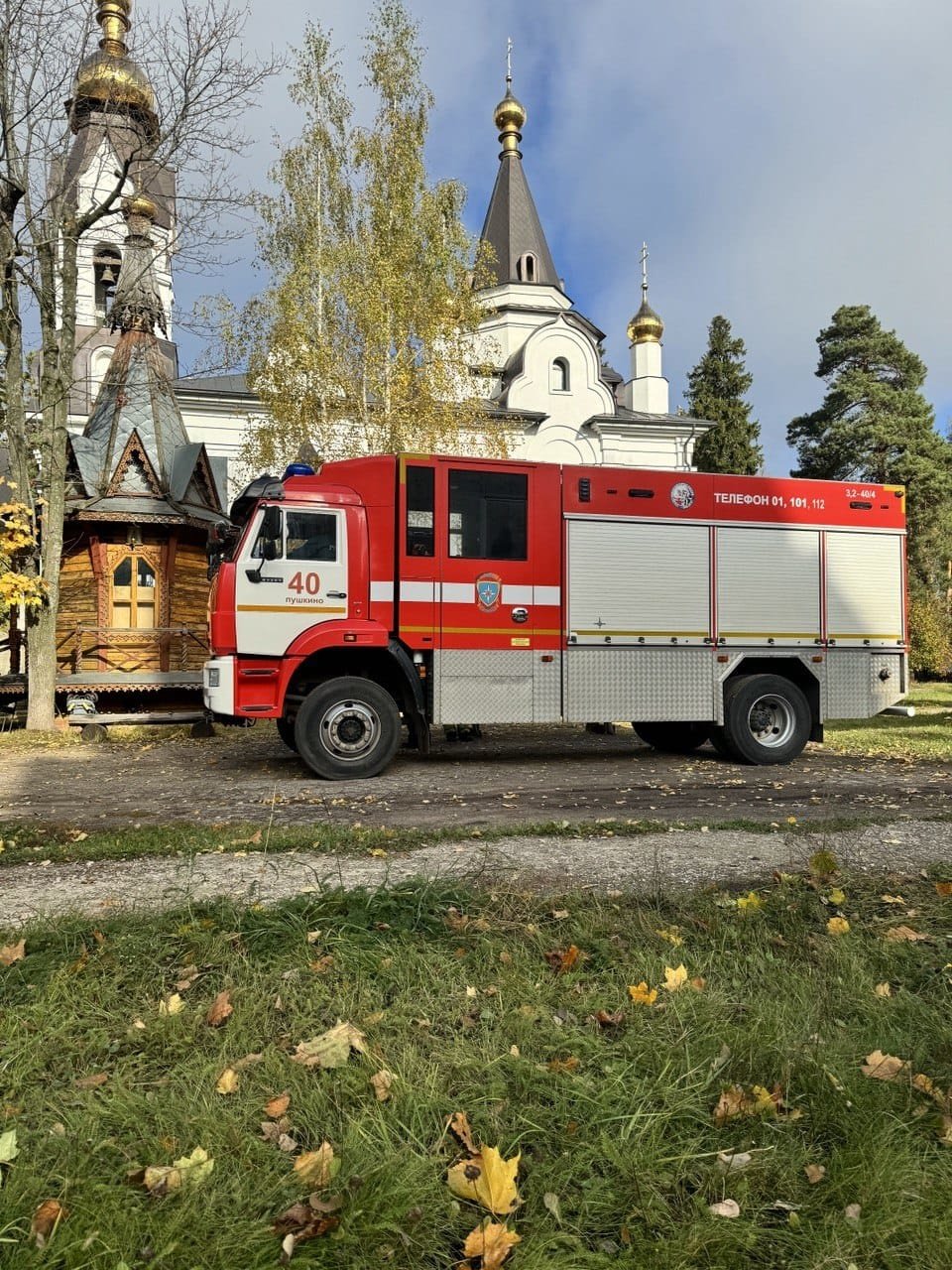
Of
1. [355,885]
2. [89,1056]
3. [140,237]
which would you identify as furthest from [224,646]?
[140,237]

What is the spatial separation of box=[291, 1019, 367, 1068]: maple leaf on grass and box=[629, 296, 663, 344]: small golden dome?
4649 centimetres

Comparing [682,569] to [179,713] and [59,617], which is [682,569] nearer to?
[179,713]

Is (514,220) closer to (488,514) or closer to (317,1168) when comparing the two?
(488,514)

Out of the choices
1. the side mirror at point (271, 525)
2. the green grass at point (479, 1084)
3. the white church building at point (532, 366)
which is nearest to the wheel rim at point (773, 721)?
the side mirror at point (271, 525)

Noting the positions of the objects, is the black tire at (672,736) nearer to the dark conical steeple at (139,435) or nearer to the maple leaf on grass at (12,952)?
A: the maple leaf on grass at (12,952)

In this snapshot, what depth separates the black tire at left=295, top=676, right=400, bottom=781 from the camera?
9344 millimetres

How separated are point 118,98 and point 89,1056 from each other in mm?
16897

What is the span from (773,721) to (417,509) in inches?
209

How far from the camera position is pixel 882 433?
3869cm

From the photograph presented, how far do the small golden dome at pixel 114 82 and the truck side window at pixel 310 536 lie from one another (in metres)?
10.3

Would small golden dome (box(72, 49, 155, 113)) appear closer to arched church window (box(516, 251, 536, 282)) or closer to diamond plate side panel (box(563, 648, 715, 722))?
diamond plate side panel (box(563, 648, 715, 722))

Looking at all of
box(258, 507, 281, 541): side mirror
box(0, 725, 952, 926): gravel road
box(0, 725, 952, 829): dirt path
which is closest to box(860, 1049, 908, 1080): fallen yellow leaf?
box(0, 725, 952, 926): gravel road

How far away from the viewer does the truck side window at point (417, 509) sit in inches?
385

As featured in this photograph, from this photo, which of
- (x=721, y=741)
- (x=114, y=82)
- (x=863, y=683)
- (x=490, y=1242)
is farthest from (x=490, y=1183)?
(x=114, y=82)
